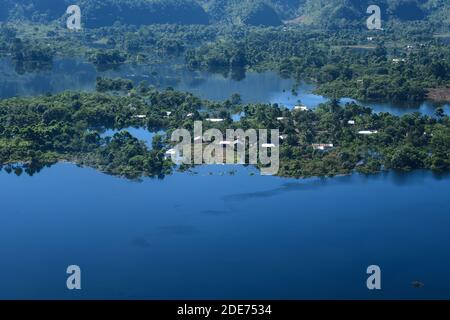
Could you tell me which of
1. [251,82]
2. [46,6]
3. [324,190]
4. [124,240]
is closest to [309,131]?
[324,190]

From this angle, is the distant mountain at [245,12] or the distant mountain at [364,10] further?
the distant mountain at [245,12]

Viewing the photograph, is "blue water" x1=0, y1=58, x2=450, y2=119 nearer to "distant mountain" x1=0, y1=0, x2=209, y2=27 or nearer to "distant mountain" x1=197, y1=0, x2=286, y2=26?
"distant mountain" x1=0, y1=0, x2=209, y2=27

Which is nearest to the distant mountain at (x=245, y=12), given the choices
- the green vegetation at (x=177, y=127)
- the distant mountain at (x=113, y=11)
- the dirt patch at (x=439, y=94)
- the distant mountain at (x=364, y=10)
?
the distant mountain at (x=113, y=11)

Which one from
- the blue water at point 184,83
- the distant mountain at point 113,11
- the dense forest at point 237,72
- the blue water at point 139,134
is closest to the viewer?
the dense forest at point 237,72

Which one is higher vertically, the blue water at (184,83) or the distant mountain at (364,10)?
the distant mountain at (364,10)

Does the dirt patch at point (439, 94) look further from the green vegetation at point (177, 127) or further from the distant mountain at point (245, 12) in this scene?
the distant mountain at point (245, 12)

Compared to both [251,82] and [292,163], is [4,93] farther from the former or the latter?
[292,163]

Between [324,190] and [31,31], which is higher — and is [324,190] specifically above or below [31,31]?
below

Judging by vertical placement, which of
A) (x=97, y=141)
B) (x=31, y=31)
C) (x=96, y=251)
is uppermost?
(x=31, y=31)

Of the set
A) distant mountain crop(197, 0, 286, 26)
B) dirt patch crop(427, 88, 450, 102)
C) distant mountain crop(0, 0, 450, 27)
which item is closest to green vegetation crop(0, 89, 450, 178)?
dirt patch crop(427, 88, 450, 102)
